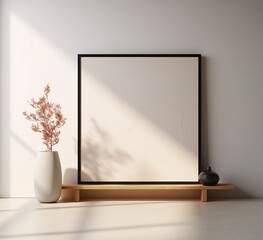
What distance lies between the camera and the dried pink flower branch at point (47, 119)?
5.28 m

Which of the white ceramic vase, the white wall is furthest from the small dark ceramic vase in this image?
the white ceramic vase

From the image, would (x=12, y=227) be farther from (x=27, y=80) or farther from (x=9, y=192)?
(x=27, y=80)

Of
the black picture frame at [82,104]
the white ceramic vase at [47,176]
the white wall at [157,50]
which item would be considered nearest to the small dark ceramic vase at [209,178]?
the black picture frame at [82,104]

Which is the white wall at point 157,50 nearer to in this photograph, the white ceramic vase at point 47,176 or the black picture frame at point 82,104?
the black picture frame at point 82,104

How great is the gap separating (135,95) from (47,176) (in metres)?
1.41

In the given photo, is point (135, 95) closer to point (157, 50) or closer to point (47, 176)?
point (157, 50)

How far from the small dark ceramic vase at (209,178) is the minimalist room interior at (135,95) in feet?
0.42

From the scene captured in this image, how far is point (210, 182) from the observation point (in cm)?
526

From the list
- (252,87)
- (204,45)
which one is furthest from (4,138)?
(252,87)

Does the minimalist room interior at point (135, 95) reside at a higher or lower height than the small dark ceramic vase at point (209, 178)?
higher

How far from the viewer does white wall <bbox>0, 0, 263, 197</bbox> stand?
561cm

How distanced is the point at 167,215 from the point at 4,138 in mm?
2303

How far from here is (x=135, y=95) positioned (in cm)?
558

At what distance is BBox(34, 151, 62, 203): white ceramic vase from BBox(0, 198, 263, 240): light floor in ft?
0.42
